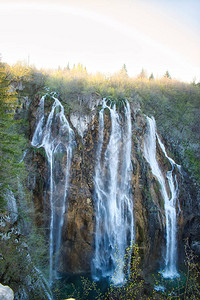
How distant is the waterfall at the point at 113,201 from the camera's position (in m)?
16.6

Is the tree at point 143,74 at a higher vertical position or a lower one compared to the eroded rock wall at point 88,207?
higher

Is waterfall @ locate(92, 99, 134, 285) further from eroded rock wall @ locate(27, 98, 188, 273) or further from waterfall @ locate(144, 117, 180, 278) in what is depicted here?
waterfall @ locate(144, 117, 180, 278)

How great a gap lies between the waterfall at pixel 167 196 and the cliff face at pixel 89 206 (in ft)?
1.72

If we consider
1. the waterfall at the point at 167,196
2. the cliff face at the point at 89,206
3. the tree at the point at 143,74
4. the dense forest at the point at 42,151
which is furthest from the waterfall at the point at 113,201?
the tree at the point at 143,74

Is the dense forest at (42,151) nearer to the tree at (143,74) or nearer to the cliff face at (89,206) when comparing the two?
the cliff face at (89,206)

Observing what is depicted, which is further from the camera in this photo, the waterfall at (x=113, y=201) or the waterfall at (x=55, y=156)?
the waterfall at (x=113, y=201)

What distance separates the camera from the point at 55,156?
17594 millimetres

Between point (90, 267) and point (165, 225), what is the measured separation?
24.6 ft

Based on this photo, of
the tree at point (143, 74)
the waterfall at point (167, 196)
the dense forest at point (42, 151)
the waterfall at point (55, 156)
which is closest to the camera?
the dense forest at point (42, 151)

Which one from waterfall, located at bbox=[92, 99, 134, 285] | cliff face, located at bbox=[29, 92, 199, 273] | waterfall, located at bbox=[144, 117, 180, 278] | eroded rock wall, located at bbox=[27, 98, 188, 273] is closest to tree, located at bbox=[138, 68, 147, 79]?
waterfall, located at bbox=[144, 117, 180, 278]

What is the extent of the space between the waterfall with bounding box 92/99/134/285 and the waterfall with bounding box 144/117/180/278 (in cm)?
255

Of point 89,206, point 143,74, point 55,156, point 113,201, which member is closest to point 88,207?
point 89,206

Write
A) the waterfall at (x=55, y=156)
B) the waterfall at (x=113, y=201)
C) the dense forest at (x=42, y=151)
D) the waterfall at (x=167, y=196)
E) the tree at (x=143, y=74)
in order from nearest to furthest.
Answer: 1. the dense forest at (x=42, y=151)
2. the waterfall at (x=55, y=156)
3. the waterfall at (x=113, y=201)
4. the waterfall at (x=167, y=196)
5. the tree at (x=143, y=74)

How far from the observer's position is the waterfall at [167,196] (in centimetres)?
1783
